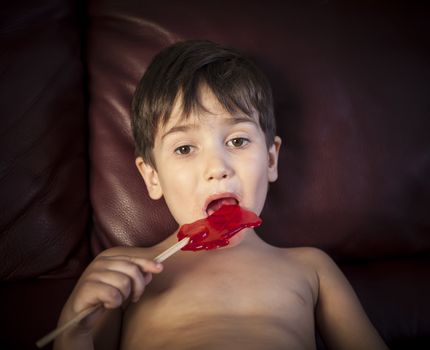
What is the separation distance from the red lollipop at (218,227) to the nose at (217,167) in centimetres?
6

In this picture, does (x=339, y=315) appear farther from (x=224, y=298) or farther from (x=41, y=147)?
(x=41, y=147)

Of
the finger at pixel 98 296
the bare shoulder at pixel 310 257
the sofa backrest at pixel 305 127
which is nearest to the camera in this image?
the finger at pixel 98 296

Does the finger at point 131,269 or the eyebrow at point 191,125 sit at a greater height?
the eyebrow at point 191,125

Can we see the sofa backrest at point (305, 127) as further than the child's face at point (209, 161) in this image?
Yes

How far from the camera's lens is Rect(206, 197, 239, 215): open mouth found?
87 centimetres

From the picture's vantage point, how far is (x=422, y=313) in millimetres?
1082

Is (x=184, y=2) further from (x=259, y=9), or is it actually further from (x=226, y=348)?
(x=226, y=348)

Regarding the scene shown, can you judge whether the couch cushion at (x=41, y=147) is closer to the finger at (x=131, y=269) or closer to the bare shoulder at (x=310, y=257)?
the finger at (x=131, y=269)

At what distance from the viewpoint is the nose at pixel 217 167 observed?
0.84 m

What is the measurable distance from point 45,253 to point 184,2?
73 cm

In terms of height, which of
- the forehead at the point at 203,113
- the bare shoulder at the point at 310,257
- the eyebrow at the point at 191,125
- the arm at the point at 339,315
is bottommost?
the arm at the point at 339,315

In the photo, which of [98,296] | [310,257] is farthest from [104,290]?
[310,257]

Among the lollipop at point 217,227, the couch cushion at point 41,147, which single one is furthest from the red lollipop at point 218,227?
the couch cushion at point 41,147

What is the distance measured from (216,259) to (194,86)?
0.37 meters
